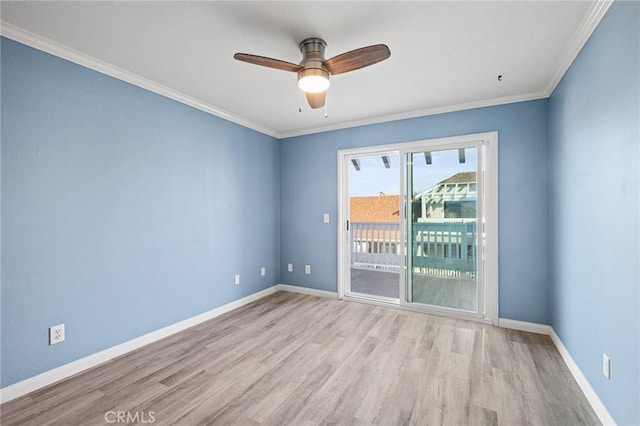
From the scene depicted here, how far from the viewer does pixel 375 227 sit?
6051mm

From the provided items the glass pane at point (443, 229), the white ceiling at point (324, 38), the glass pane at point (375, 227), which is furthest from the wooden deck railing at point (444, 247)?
the white ceiling at point (324, 38)

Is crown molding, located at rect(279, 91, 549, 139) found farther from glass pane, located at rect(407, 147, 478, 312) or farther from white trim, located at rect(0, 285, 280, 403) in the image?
white trim, located at rect(0, 285, 280, 403)

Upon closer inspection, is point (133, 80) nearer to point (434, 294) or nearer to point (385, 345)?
point (385, 345)

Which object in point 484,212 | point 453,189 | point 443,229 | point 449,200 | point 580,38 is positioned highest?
point 580,38

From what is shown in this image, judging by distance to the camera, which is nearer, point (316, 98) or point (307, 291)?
point (316, 98)

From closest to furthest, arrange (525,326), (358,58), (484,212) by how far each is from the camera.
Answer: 1. (358,58)
2. (525,326)
3. (484,212)

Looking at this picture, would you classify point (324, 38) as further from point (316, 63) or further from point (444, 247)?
point (444, 247)

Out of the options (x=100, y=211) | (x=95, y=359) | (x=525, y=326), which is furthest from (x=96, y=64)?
(x=525, y=326)

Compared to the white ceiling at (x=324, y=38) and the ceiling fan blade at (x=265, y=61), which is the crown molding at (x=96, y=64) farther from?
the ceiling fan blade at (x=265, y=61)

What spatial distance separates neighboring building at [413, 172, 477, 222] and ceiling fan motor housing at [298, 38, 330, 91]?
2.16m

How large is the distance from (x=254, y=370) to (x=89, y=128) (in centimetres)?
235

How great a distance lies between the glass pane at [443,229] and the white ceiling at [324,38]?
2.67 feet

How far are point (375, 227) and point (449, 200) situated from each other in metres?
2.67

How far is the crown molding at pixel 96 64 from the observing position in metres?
1.89
